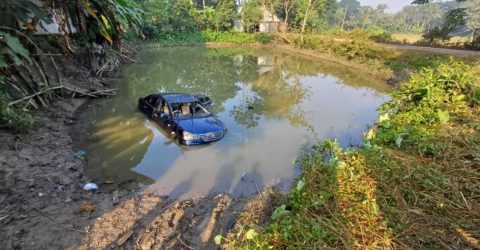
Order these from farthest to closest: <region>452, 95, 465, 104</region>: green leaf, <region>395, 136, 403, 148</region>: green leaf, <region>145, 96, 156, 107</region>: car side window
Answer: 1. <region>145, 96, 156, 107</region>: car side window
2. <region>452, 95, 465, 104</region>: green leaf
3. <region>395, 136, 403, 148</region>: green leaf

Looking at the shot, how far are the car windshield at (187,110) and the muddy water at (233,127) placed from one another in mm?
1056

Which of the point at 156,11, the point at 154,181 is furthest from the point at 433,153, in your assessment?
the point at 156,11

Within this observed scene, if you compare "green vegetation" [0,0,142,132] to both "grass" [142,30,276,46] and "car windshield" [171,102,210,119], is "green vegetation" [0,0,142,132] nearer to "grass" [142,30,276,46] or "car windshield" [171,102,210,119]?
"car windshield" [171,102,210,119]

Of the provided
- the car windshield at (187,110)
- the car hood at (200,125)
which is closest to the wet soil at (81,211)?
the car hood at (200,125)

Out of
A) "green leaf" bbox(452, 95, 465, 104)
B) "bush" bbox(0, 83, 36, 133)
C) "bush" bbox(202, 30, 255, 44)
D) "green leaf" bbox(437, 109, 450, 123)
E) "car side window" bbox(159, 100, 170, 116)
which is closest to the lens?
"green leaf" bbox(437, 109, 450, 123)

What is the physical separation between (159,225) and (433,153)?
5562 millimetres

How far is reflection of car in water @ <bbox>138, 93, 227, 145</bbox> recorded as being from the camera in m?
8.76

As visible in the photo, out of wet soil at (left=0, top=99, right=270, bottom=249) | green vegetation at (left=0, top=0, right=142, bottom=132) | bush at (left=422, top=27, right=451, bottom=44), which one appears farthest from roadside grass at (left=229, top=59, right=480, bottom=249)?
bush at (left=422, top=27, right=451, bottom=44)

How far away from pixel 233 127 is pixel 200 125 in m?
1.97

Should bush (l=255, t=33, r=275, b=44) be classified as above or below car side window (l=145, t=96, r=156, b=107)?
above

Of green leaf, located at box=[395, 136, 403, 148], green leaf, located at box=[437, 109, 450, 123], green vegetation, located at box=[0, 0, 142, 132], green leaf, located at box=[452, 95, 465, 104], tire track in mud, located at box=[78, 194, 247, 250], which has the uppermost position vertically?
green vegetation, located at box=[0, 0, 142, 132]

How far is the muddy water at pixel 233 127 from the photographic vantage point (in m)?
7.49

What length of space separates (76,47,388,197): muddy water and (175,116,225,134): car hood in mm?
545

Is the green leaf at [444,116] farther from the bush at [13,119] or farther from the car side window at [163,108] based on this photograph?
the bush at [13,119]
